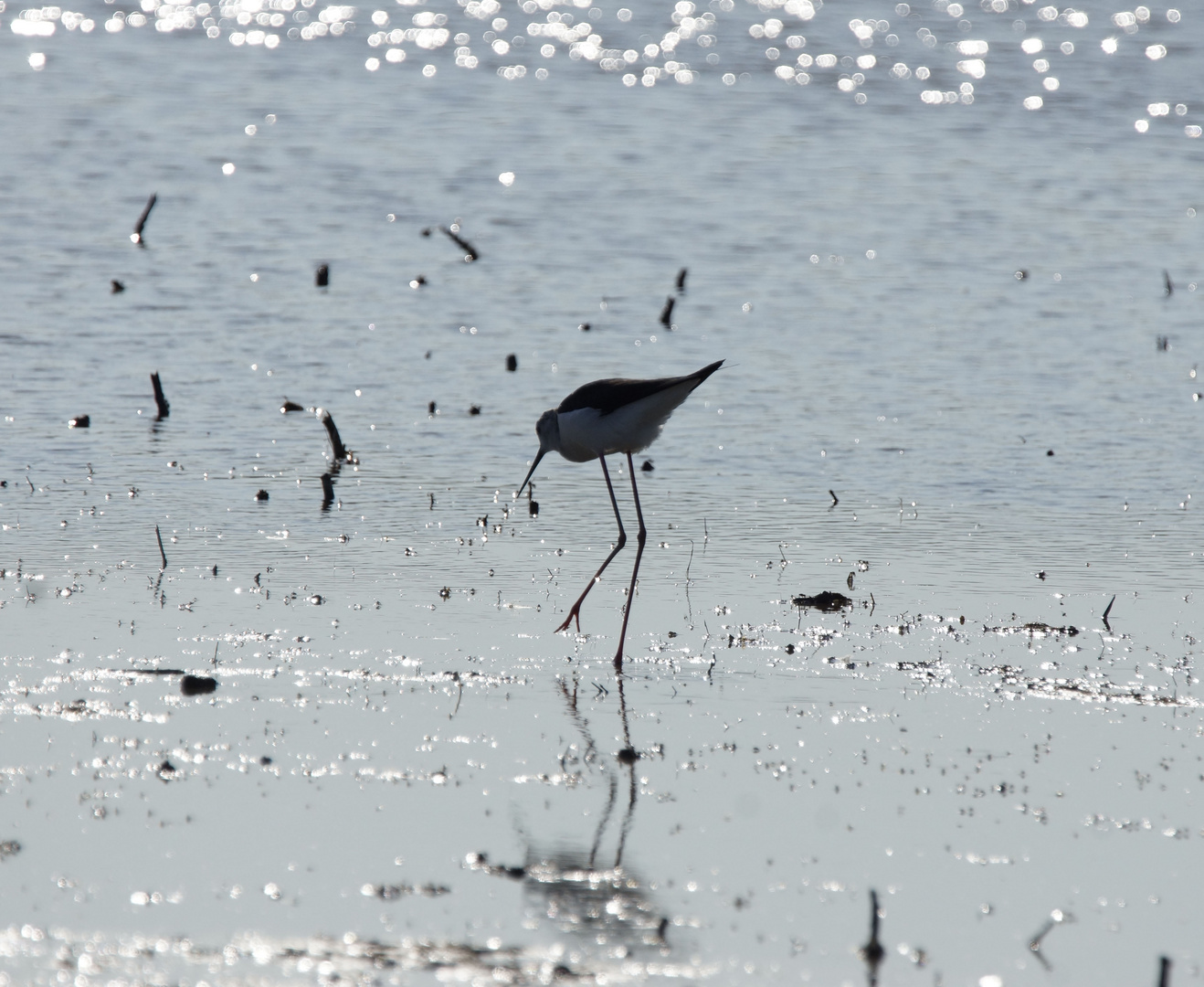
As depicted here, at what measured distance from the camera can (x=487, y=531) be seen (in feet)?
31.0

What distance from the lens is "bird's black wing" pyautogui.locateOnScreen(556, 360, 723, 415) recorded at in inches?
327

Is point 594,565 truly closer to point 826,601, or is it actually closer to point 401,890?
point 826,601

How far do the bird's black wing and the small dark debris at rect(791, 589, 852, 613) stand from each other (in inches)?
47.4

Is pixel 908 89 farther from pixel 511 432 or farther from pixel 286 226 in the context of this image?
pixel 511 432

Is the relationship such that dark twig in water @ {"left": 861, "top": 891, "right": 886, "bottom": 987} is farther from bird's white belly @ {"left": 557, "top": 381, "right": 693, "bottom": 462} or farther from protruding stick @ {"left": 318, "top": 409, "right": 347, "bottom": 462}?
protruding stick @ {"left": 318, "top": 409, "right": 347, "bottom": 462}

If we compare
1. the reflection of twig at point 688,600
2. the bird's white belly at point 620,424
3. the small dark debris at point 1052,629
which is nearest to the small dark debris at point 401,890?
the reflection of twig at point 688,600

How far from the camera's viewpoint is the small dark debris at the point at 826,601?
26.4ft

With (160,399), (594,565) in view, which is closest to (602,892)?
(594,565)

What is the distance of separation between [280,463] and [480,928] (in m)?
6.55

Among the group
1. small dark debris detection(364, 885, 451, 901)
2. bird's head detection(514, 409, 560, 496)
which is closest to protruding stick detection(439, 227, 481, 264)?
bird's head detection(514, 409, 560, 496)

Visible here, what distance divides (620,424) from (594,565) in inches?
33.7

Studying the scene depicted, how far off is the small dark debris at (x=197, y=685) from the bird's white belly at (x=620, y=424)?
8.68 feet

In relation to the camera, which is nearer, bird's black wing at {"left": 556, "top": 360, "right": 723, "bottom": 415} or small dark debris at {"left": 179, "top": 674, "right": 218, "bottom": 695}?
small dark debris at {"left": 179, "top": 674, "right": 218, "bottom": 695}

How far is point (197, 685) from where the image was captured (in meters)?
6.58
